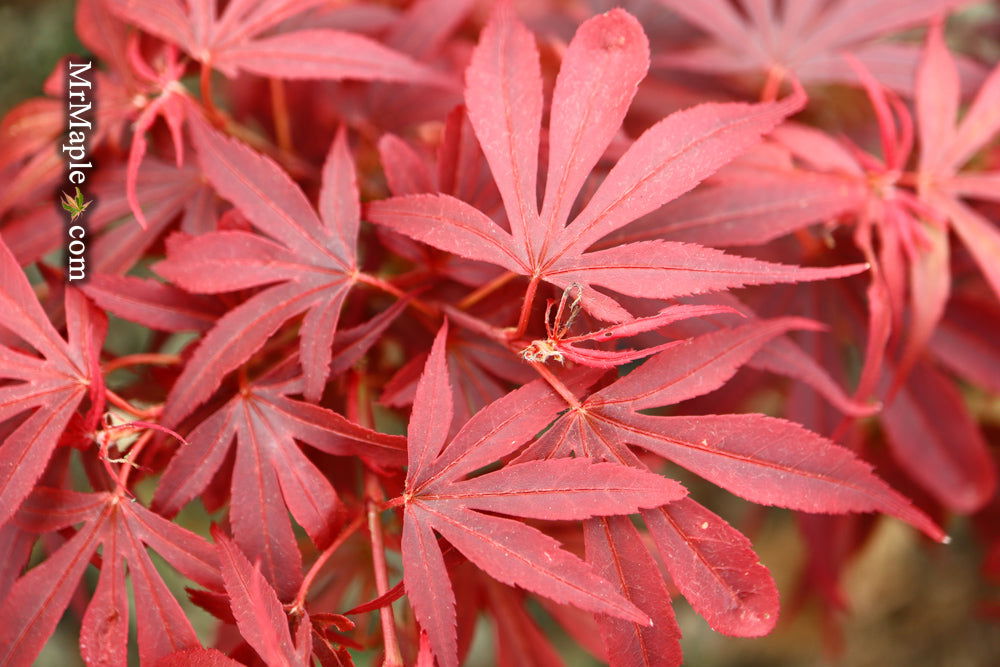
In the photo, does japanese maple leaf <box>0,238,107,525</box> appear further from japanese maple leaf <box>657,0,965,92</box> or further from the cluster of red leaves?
japanese maple leaf <box>657,0,965,92</box>

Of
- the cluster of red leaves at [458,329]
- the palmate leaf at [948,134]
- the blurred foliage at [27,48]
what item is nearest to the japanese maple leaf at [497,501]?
the cluster of red leaves at [458,329]

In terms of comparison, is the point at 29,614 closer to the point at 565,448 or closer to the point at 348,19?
the point at 565,448

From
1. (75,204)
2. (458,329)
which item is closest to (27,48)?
(75,204)

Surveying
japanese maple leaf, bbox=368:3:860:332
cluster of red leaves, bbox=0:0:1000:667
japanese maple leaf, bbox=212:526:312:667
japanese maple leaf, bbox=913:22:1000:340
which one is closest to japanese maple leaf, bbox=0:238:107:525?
cluster of red leaves, bbox=0:0:1000:667

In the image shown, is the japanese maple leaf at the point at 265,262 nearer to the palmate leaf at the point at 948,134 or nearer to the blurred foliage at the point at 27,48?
the palmate leaf at the point at 948,134

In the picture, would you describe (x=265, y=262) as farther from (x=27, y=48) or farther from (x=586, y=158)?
(x=27, y=48)

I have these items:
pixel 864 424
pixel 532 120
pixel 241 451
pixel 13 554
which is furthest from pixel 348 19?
pixel 864 424
